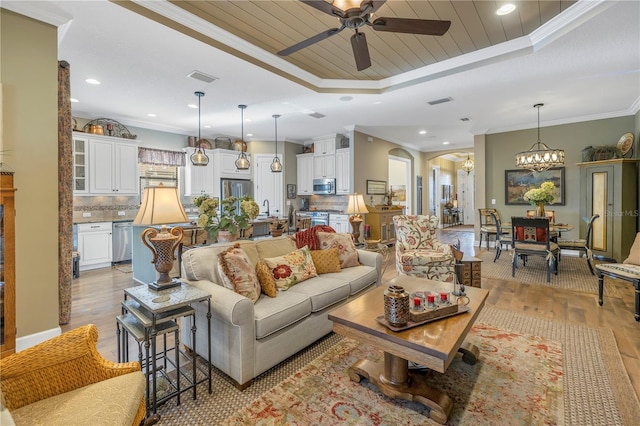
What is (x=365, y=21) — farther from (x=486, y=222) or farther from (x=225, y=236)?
(x=486, y=222)

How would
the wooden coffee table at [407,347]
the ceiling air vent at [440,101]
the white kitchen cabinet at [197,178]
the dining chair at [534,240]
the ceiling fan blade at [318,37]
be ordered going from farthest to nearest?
the white kitchen cabinet at [197,178], the ceiling air vent at [440,101], the dining chair at [534,240], the ceiling fan blade at [318,37], the wooden coffee table at [407,347]

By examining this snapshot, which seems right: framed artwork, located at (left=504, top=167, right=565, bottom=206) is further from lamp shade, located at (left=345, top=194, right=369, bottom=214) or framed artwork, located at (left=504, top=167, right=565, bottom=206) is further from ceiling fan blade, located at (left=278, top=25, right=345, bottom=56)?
ceiling fan blade, located at (left=278, top=25, right=345, bottom=56)

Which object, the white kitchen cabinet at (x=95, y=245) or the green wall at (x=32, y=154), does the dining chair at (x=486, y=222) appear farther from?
the white kitchen cabinet at (x=95, y=245)

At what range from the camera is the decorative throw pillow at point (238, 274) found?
2.38 meters

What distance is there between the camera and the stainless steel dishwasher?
5958 mm

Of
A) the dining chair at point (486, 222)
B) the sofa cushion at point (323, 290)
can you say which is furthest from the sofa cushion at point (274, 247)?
the dining chair at point (486, 222)

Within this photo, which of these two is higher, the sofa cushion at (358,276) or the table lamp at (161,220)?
the table lamp at (161,220)

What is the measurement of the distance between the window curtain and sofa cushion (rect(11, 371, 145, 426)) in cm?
634

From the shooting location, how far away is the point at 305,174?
8.42m

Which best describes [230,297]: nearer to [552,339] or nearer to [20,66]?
[20,66]

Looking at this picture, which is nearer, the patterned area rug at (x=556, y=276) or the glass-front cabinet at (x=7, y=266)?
the glass-front cabinet at (x=7, y=266)

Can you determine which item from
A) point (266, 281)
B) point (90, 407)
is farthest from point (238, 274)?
point (90, 407)

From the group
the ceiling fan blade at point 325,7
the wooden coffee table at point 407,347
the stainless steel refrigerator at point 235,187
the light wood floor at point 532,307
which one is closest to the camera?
the wooden coffee table at point 407,347

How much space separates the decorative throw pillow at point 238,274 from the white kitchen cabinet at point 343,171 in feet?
16.3
